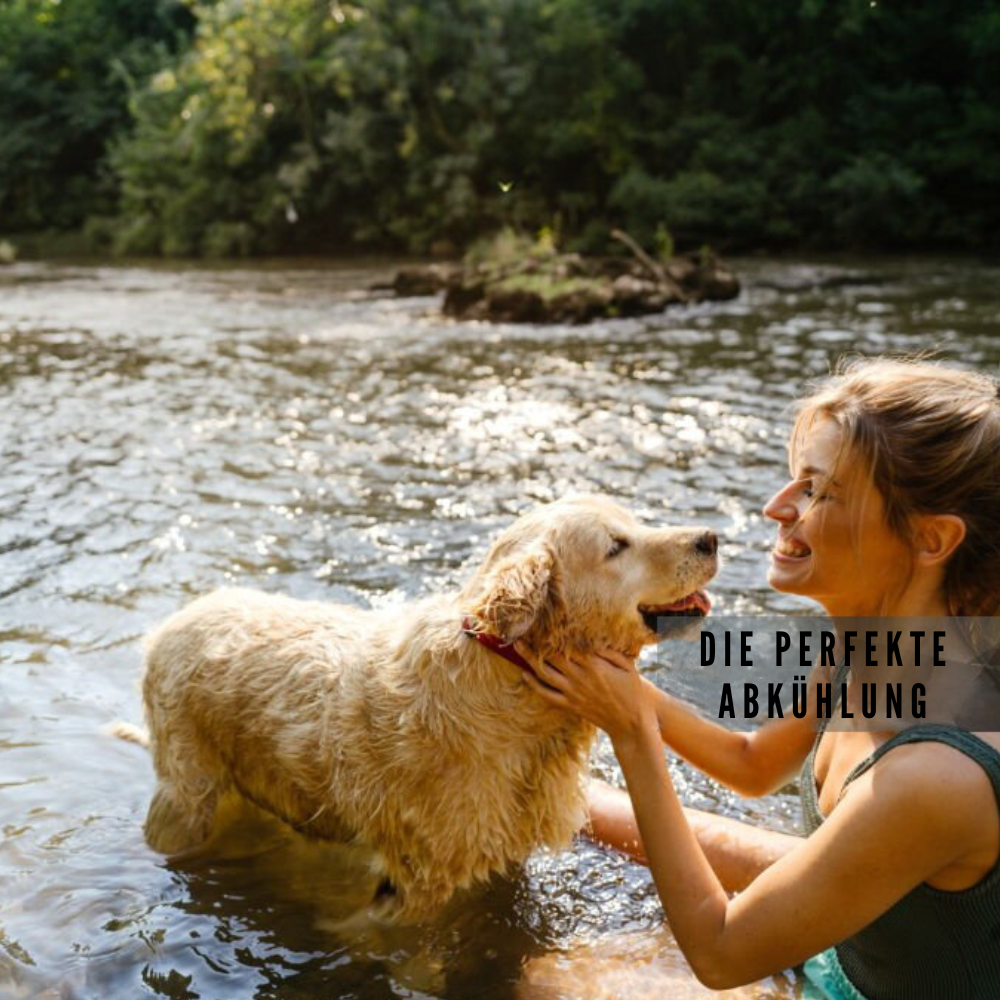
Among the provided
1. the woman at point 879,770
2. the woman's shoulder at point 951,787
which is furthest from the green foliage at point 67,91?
the woman's shoulder at point 951,787

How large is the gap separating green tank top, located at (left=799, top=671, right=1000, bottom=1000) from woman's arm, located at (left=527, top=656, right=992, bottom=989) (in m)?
0.05

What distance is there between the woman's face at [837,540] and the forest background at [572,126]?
26465 millimetres

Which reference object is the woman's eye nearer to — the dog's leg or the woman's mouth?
the woman's mouth

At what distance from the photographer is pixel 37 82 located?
46094 millimetres

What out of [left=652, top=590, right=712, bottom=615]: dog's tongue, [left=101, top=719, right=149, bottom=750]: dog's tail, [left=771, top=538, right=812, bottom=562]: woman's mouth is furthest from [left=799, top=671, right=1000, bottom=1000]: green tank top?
[left=101, top=719, right=149, bottom=750]: dog's tail

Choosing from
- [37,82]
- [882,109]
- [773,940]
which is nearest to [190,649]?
[773,940]

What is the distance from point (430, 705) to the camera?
11.3 ft

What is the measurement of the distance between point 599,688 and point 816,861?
83cm

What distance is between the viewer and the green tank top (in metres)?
2.32

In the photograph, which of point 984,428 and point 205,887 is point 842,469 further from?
point 205,887

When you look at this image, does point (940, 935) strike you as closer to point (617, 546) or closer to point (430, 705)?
point (617, 546)

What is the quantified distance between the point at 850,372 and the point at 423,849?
77.4 inches

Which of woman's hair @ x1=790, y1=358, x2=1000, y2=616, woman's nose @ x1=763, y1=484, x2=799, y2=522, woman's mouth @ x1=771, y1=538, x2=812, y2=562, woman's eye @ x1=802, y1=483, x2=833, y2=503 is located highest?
woman's hair @ x1=790, y1=358, x2=1000, y2=616

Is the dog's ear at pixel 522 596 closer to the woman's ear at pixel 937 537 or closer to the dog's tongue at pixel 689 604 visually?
the dog's tongue at pixel 689 604
